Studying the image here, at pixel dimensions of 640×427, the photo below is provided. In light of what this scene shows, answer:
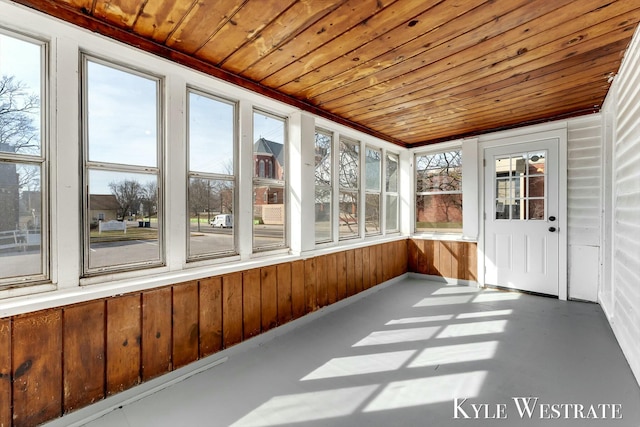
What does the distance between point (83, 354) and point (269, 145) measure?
2115mm

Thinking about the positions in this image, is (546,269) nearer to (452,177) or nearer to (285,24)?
(452,177)

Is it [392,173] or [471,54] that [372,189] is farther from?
[471,54]

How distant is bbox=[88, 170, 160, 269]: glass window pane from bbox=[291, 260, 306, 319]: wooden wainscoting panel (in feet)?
4.24

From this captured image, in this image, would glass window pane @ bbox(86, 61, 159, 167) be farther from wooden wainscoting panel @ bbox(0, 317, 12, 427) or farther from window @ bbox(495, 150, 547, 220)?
window @ bbox(495, 150, 547, 220)

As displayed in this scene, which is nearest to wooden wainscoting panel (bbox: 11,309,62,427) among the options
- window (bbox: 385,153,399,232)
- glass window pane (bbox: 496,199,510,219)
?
window (bbox: 385,153,399,232)

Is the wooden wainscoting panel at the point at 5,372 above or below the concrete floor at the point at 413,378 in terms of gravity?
above

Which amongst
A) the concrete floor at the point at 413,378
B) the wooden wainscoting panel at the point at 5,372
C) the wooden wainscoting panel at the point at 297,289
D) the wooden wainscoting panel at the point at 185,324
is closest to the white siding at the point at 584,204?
the concrete floor at the point at 413,378

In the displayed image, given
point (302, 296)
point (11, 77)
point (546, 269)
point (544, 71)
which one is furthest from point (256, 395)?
point (546, 269)

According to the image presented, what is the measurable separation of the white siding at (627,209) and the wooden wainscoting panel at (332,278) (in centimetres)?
247

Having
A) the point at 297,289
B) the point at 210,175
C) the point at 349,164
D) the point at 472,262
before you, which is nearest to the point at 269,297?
the point at 297,289

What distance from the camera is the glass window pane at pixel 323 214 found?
3.57 metres

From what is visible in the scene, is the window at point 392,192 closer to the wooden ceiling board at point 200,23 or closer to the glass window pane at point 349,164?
the glass window pane at point 349,164

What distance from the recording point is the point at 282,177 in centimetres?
309

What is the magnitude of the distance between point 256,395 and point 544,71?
3252 mm
